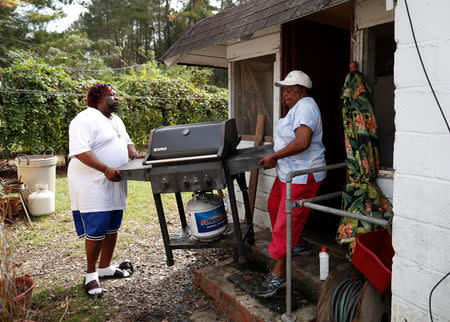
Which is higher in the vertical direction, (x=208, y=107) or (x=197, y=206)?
(x=208, y=107)

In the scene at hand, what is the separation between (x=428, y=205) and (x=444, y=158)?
0.24m

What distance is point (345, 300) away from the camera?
7.48ft

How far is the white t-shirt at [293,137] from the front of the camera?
9.09ft

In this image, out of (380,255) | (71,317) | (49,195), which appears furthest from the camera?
(49,195)

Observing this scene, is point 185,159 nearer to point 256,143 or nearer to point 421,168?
point 421,168

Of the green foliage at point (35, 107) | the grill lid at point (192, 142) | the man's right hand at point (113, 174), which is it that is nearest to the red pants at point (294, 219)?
the grill lid at point (192, 142)

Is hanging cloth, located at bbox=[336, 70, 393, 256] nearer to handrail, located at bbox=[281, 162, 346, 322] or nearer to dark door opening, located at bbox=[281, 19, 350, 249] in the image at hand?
handrail, located at bbox=[281, 162, 346, 322]

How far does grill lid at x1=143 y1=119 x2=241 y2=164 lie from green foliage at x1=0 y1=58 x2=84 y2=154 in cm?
658

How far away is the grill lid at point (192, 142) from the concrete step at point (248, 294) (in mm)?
1258

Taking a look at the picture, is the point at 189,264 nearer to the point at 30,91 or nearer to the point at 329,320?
the point at 329,320

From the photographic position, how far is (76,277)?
12.7 ft

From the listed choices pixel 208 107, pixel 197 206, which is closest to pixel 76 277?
pixel 197 206

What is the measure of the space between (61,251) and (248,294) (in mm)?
3012

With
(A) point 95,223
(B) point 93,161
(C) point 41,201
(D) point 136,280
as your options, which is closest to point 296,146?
(B) point 93,161
